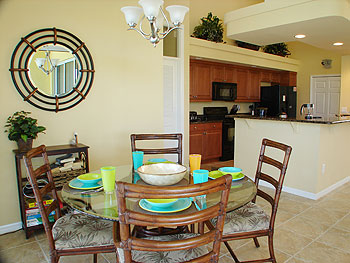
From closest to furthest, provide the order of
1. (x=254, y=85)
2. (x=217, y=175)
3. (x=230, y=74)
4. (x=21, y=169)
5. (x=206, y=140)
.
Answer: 1. (x=217, y=175)
2. (x=21, y=169)
3. (x=206, y=140)
4. (x=230, y=74)
5. (x=254, y=85)

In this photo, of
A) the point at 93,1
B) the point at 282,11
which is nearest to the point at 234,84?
the point at 282,11

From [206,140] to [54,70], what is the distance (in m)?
3.44

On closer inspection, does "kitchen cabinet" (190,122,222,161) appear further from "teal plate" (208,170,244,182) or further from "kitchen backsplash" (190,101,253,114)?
"teal plate" (208,170,244,182)

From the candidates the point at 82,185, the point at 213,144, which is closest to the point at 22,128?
the point at 82,185

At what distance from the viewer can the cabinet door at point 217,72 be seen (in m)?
5.89

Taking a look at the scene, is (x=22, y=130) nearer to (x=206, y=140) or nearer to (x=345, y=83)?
(x=206, y=140)

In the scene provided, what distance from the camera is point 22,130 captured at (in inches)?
101

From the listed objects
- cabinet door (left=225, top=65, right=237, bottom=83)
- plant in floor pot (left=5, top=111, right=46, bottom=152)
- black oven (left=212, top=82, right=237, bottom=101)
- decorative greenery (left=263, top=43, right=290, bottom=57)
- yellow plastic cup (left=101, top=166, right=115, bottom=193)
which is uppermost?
decorative greenery (left=263, top=43, right=290, bottom=57)

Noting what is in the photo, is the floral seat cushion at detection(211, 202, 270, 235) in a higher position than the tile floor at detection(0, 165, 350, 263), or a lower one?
higher

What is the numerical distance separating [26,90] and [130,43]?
130 cm

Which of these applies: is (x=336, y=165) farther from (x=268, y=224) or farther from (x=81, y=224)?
(x=81, y=224)

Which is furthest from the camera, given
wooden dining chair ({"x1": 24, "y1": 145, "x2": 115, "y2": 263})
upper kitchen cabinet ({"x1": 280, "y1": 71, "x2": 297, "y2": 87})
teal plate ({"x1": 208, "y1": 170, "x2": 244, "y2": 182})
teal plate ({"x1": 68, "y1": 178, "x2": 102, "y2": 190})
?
upper kitchen cabinet ({"x1": 280, "y1": 71, "x2": 297, "y2": 87})

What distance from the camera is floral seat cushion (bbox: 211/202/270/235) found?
1834mm

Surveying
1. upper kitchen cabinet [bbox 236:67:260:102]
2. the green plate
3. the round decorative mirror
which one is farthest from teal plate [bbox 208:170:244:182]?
upper kitchen cabinet [bbox 236:67:260:102]
